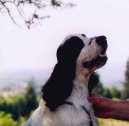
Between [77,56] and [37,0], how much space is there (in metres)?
2.02

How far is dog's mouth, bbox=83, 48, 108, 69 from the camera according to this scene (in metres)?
5.90

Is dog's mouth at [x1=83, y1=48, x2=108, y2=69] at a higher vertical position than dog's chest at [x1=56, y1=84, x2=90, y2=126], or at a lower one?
higher

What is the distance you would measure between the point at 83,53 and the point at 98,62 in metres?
0.16

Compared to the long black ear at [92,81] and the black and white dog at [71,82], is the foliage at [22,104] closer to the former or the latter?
the long black ear at [92,81]

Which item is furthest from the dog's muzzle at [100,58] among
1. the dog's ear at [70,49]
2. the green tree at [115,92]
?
the green tree at [115,92]

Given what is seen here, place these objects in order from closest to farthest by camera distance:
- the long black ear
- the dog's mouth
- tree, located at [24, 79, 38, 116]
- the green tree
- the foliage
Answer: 1. the dog's mouth
2. the long black ear
3. the foliage
4. tree, located at [24, 79, 38, 116]
5. the green tree

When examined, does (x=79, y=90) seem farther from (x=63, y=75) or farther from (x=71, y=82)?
(x=63, y=75)

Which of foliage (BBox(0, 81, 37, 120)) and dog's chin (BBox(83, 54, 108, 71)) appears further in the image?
foliage (BBox(0, 81, 37, 120))

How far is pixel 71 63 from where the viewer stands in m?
5.98

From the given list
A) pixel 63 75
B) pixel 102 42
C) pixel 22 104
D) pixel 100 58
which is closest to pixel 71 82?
pixel 63 75

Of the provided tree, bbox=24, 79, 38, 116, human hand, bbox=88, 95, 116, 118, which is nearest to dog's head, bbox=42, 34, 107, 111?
human hand, bbox=88, 95, 116, 118

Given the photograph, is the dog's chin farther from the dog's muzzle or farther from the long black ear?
the long black ear

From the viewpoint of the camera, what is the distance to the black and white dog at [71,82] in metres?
5.94

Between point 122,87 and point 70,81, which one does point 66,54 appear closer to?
point 70,81
